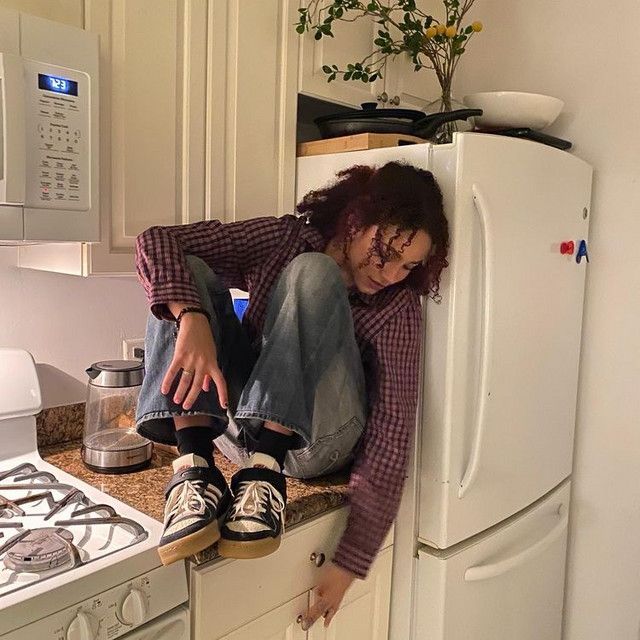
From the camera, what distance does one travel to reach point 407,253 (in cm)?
127

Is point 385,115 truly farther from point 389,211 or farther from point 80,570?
point 80,570

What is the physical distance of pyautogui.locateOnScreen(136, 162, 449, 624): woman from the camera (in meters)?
1.06

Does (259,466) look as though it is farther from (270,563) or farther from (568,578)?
A: (568,578)

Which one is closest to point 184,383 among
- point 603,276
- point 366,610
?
point 366,610

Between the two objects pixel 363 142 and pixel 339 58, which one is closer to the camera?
pixel 363 142

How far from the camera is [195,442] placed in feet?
3.79

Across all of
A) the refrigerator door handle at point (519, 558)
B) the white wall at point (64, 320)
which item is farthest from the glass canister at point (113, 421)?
the refrigerator door handle at point (519, 558)

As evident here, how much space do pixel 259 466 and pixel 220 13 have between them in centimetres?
89

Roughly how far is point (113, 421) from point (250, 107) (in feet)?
2.40

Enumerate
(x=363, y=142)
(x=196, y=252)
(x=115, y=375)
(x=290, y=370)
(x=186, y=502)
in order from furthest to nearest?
(x=363, y=142)
(x=115, y=375)
(x=196, y=252)
(x=290, y=370)
(x=186, y=502)

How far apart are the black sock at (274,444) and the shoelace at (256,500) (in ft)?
0.20

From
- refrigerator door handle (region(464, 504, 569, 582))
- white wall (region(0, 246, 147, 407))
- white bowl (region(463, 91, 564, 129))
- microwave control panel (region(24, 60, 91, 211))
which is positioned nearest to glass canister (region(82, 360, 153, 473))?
white wall (region(0, 246, 147, 407))

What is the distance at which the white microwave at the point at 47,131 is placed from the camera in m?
1.02

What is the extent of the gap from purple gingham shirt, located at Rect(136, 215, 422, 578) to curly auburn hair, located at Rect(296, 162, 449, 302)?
0.14ft
